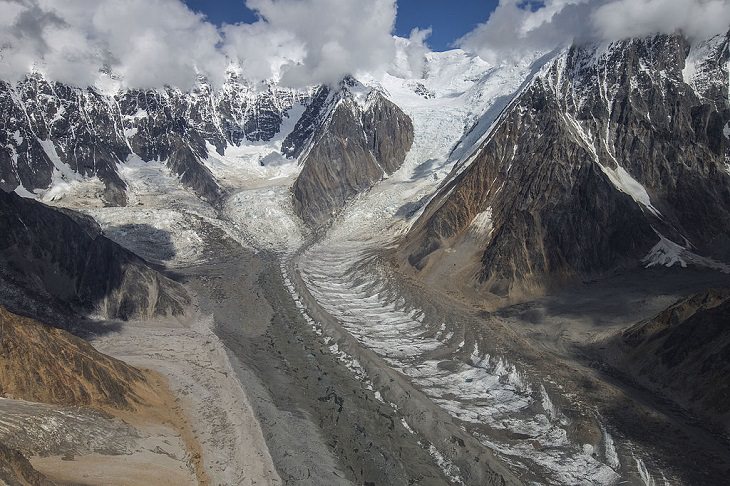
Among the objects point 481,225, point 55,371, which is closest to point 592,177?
point 481,225

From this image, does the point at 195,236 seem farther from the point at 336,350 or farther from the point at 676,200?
the point at 676,200

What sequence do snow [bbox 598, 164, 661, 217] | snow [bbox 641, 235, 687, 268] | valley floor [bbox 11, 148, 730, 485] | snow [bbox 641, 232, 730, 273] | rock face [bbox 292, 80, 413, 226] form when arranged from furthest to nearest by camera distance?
1. rock face [bbox 292, 80, 413, 226]
2. snow [bbox 598, 164, 661, 217]
3. snow [bbox 641, 235, 687, 268]
4. snow [bbox 641, 232, 730, 273]
5. valley floor [bbox 11, 148, 730, 485]

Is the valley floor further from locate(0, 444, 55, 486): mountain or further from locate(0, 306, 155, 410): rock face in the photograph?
locate(0, 306, 155, 410): rock face

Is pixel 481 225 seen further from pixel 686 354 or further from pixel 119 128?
pixel 119 128

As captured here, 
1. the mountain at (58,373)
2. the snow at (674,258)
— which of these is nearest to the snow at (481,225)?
the snow at (674,258)

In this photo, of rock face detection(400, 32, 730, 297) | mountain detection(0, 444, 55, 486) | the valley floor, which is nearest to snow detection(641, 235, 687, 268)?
rock face detection(400, 32, 730, 297)
